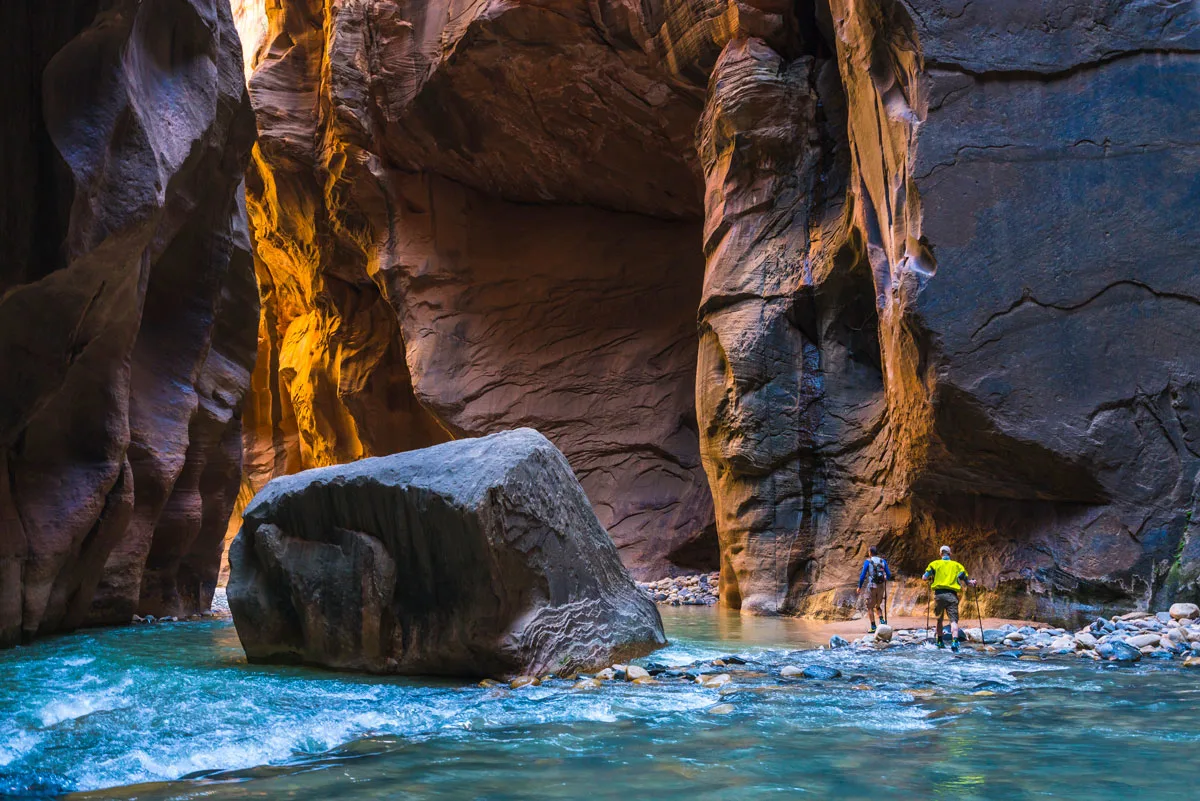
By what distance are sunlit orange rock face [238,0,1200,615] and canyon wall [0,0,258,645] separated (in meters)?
7.36

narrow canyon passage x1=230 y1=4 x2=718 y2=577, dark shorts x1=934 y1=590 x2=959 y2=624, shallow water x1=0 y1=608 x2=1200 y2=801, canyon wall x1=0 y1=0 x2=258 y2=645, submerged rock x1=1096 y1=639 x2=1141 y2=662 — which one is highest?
narrow canyon passage x1=230 y1=4 x2=718 y2=577

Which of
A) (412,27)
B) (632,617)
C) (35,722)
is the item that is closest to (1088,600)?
(632,617)

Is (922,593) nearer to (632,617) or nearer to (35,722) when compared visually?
(632,617)

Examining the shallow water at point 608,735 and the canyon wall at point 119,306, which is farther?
the canyon wall at point 119,306

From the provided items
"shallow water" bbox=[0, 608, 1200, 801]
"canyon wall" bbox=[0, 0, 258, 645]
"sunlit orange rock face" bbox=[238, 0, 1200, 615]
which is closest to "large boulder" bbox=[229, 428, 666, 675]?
"shallow water" bbox=[0, 608, 1200, 801]

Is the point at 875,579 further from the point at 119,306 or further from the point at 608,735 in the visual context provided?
the point at 119,306

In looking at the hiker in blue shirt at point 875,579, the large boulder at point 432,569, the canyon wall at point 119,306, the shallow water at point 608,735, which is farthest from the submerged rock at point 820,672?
the canyon wall at point 119,306

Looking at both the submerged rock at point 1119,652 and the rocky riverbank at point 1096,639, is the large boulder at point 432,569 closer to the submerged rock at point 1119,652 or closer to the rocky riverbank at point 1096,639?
the rocky riverbank at point 1096,639

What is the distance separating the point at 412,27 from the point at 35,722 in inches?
702

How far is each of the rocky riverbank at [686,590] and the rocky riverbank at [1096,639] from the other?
7887 millimetres

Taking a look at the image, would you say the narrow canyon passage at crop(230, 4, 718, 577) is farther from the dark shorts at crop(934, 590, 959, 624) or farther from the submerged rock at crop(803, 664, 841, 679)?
the submerged rock at crop(803, 664, 841, 679)

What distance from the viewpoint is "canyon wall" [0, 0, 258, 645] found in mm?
6520

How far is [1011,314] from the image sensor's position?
1040 cm

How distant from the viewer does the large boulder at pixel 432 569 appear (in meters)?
7.02
